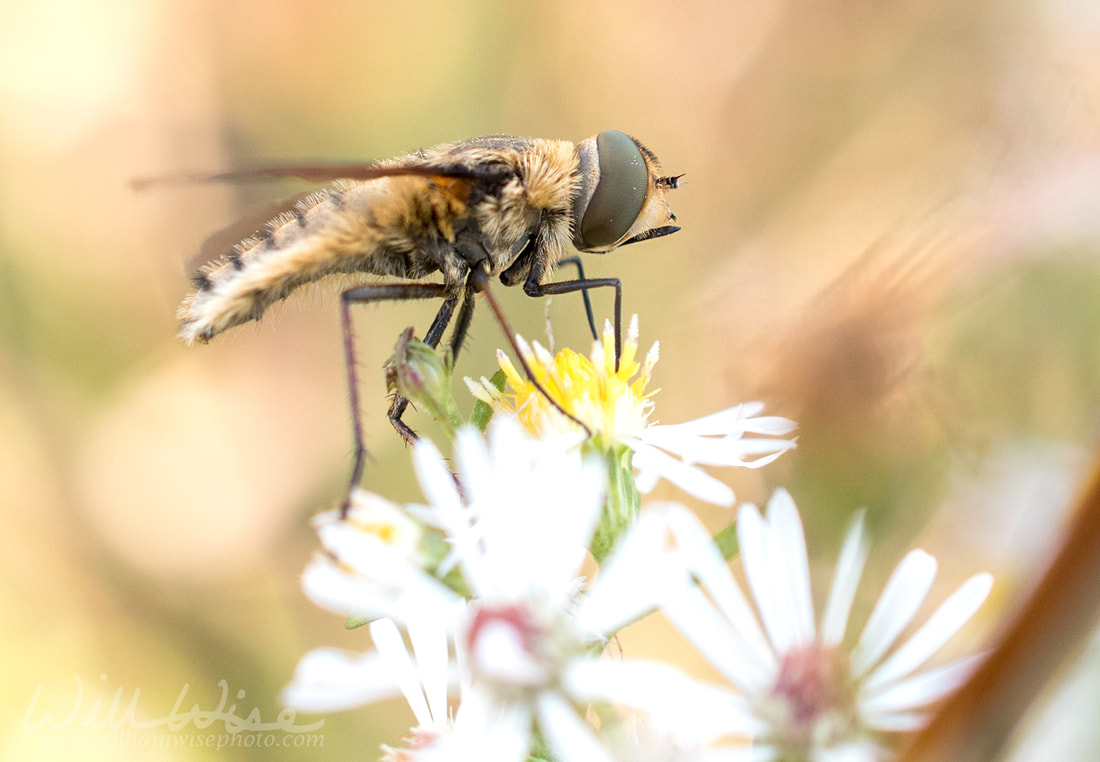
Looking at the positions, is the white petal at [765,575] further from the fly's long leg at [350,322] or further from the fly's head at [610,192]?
the fly's head at [610,192]

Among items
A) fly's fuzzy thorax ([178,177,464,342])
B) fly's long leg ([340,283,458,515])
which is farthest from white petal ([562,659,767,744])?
fly's fuzzy thorax ([178,177,464,342])

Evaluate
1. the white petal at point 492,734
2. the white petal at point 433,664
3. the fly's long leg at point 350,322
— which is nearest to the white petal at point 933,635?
the white petal at point 492,734

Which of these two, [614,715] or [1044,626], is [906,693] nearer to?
[614,715]

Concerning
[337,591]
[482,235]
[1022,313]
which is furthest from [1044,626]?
[1022,313]

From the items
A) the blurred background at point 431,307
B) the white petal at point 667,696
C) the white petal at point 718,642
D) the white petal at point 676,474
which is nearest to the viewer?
the white petal at point 667,696

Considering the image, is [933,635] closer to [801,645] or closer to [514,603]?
[801,645]

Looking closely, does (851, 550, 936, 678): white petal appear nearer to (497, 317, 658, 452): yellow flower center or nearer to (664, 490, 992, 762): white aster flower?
(664, 490, 992, 762): white aster flower

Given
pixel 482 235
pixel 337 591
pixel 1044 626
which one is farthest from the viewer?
pixel 482 235
